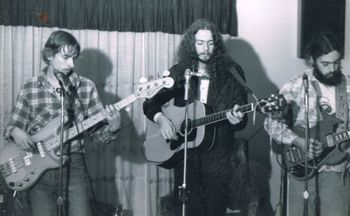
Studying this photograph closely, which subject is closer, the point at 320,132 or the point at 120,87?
the point at 320,132

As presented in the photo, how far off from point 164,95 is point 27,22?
1297 millimetres

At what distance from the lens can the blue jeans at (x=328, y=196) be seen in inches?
123

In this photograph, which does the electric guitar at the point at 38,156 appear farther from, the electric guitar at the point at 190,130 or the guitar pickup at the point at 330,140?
the guitar pickup at the point at 330,140

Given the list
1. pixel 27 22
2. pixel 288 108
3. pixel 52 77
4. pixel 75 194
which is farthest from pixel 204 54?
pixel 27 22

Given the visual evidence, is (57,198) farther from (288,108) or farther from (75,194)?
(288,108)

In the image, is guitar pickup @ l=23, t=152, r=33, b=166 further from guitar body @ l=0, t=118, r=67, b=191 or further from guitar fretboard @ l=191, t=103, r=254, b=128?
guitar fretboard @ l=191, t=103, r=254, b=128

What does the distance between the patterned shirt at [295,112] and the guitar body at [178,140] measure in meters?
0.42

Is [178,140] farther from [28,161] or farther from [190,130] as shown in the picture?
[28,161]

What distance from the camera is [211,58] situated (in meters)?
3.43

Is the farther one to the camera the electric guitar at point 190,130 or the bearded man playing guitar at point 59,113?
the electric guitar at point 190,130

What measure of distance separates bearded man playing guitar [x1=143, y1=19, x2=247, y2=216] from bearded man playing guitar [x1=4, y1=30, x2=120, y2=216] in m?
0.50

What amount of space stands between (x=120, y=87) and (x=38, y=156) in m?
1.24

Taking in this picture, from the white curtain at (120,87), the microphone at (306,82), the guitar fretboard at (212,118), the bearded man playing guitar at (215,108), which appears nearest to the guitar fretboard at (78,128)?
the bearded man playing guitar at (215,108)

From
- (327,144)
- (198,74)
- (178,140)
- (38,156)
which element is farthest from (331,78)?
(38,156)
